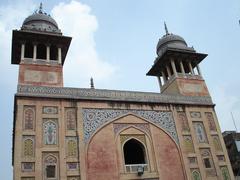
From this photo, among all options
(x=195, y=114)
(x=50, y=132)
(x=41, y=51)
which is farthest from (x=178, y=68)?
(x=50, y=132)

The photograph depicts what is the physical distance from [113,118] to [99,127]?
3.27ft

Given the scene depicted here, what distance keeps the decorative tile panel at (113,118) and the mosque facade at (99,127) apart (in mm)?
38

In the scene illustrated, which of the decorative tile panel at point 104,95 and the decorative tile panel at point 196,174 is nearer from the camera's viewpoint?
the decorative tile panel at point 104,95

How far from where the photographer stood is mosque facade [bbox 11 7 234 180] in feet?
41.7

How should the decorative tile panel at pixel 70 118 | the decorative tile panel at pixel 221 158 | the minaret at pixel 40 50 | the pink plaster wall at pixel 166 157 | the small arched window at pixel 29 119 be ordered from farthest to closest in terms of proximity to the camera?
the decorative tile panel at pixel 221 158
the minaret at pixel 40 50
the pink plaster wall at pixel 166 157
the decorative tile panel at pixel 70 118
the small arched window at pixel 29 119

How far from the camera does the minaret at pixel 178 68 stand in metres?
18.3

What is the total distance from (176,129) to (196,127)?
146cm

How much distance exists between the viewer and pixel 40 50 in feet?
57.3

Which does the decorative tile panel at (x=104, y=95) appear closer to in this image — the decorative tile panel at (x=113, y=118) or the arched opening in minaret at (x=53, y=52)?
the decorative tile panel at (x=113, y=118)

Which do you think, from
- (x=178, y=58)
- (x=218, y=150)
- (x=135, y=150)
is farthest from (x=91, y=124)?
(x=178, y=58)

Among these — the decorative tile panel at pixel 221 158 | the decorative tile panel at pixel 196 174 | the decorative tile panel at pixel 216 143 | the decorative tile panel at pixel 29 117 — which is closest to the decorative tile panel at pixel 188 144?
the decorative tile panel at pixel 196 174

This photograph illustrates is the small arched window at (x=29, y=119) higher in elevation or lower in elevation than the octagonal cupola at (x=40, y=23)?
lower

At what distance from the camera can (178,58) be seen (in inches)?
767

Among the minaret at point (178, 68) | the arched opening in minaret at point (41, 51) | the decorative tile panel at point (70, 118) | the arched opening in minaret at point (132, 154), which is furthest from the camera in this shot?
the minaret at point (178, 68)
